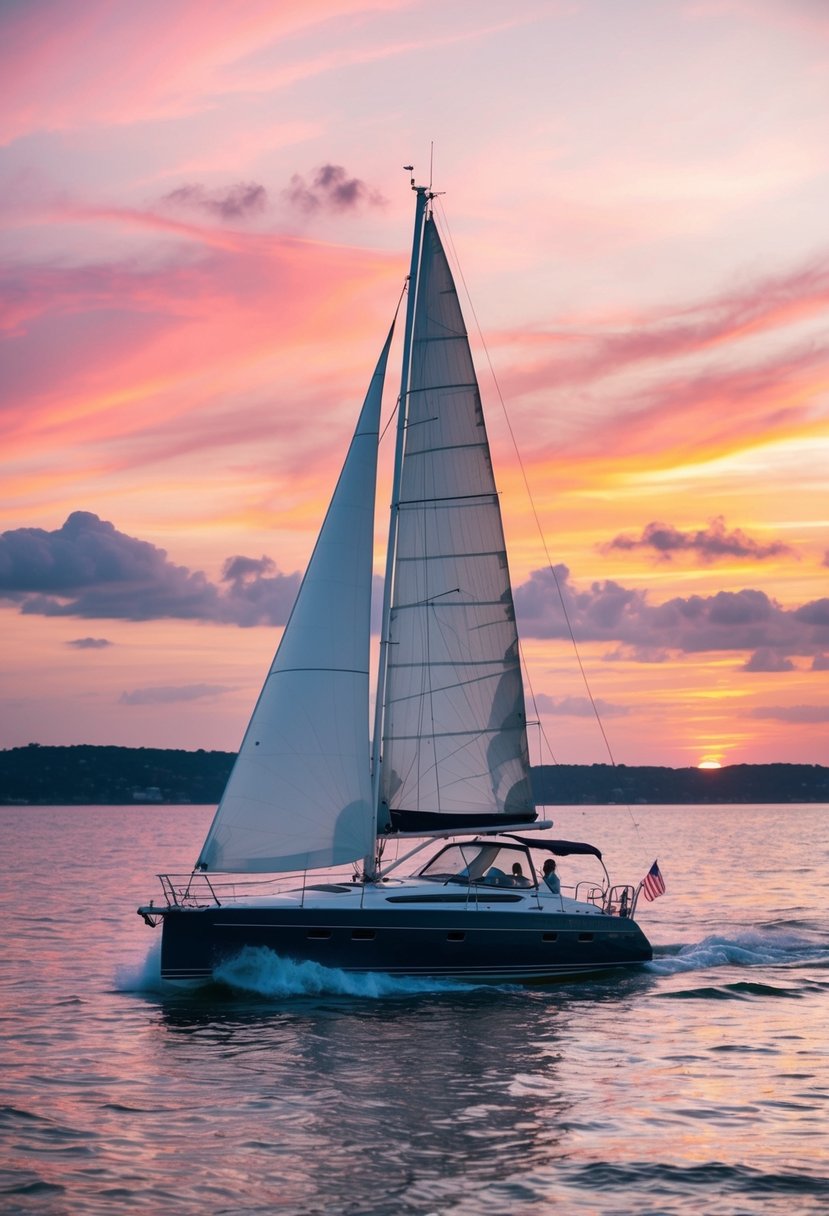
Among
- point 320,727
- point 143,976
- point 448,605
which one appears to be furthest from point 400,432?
point 143,976

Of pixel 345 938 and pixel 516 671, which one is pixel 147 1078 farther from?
pixel 516 671

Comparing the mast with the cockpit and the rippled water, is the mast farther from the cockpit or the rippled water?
the rippled water

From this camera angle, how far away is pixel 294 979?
1028 inches

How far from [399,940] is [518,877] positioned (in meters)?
3.33

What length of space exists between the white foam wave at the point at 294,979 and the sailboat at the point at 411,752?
0.63ft

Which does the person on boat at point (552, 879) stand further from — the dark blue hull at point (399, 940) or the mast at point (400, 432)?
the mast at point (400, 432)

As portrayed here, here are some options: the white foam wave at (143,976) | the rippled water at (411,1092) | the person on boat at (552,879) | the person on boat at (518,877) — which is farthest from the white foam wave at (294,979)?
the person on boat at (552,879)

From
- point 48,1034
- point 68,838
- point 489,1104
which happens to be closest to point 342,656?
point 48,1034

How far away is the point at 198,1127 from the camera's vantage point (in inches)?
680

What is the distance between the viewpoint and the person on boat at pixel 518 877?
28.6 m

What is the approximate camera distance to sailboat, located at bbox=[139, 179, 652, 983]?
26.3 meters

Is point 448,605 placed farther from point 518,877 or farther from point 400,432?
point 518,877

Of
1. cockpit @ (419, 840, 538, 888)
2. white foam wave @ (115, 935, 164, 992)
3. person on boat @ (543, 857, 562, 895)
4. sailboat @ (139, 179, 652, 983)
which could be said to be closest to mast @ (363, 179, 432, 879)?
sailboat @ (139, 179, 652, 983)

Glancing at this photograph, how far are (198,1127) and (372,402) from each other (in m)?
15.9
